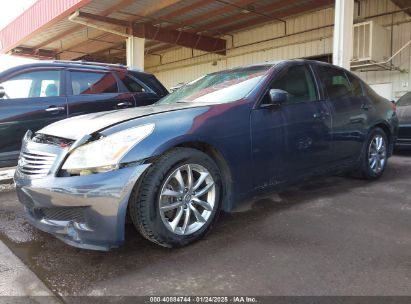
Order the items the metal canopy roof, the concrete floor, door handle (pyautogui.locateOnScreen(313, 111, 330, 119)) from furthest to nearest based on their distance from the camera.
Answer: the metal canopy roof, door handle (pyautogui.locateOnScreen(313, 111, 330, 119)), the concrete floor

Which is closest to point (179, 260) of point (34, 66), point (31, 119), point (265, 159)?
point (265, 159)

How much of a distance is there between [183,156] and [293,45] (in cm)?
1100

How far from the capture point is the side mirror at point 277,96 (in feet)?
11.1

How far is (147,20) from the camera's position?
40.2 ft

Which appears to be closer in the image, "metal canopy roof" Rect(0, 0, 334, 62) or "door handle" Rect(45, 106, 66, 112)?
"door handle" Rect(45, 106, 66, 112)

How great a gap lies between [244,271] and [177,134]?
1056 millimetres

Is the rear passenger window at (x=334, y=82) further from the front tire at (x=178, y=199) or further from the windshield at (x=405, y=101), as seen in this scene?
the windshield at (x=405, y=101)

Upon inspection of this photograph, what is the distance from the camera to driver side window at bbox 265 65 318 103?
3.76 metres

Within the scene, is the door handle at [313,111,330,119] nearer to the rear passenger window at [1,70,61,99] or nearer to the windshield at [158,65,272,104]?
the windshield at [158,65,272,104]

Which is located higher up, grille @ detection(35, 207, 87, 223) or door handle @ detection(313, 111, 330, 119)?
door handle @ detection(313, 111, 330, 119)

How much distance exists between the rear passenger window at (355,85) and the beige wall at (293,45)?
259 inches

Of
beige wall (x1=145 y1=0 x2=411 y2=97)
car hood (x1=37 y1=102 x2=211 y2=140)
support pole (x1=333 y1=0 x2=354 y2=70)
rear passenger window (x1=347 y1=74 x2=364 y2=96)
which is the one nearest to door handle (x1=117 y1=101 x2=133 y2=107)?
car hood (x1=37 y1=102 x2=211 y2=140)

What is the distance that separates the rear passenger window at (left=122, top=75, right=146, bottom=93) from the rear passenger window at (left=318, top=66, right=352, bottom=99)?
9.56 feet

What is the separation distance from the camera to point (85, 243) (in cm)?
256
